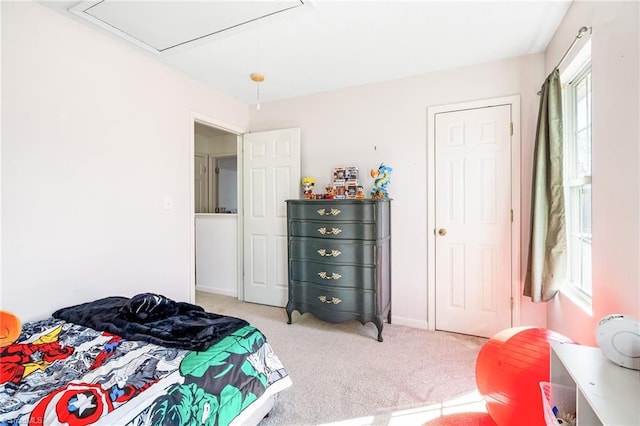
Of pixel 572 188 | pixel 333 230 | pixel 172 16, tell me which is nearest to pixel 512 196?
pixel 572 188

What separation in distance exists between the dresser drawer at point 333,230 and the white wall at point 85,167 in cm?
105

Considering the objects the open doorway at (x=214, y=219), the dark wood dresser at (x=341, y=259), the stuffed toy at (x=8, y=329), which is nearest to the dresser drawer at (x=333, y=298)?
the dark wood dresser at (x=341, y=259)

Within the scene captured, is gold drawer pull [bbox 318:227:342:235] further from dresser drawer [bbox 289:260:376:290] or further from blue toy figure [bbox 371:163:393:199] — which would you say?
blue toy figure [bbox 371:163:393:199]

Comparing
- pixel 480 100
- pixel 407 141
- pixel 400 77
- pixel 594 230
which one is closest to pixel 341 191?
pixel 407 141

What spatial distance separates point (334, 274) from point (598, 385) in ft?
6.34

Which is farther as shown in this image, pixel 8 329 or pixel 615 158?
pixel 8 329

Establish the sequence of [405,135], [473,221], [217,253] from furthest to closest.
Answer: [217,253] → [405,135] → [473,221]

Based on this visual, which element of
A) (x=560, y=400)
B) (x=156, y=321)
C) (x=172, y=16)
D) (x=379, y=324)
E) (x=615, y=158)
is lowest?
(x=379, y=324)

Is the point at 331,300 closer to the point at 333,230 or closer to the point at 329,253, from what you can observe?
the point at 329,253

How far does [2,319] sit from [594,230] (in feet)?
9.69

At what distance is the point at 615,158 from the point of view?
1.30 metres

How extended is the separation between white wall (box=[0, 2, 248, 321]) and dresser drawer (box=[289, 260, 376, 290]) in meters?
1.04

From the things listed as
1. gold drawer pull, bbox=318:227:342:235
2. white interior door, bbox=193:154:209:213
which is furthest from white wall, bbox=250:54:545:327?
white interior door, bbox=193:154:209:213

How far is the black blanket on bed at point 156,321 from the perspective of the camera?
139 centimetres
